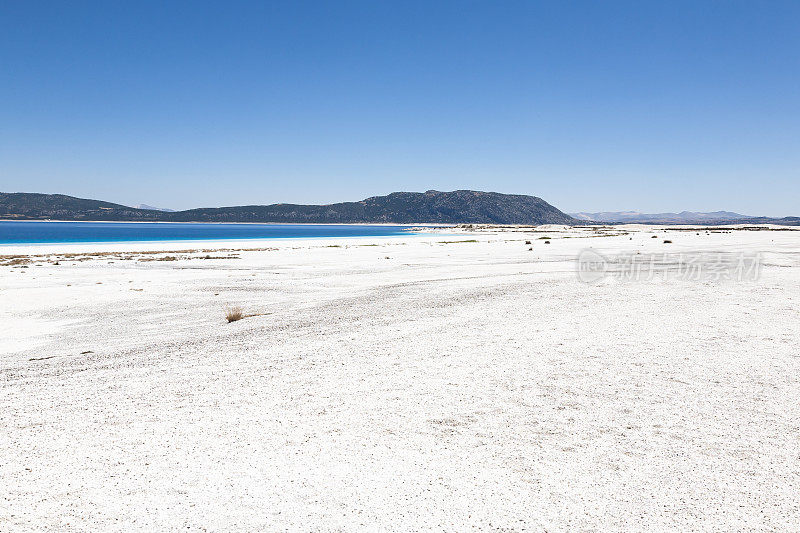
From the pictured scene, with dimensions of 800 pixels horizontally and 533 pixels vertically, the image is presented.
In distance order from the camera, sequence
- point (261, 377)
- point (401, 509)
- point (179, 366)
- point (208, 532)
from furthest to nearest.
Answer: point (179, 366), point (261, 377), point (401, 509), point (208, 532)

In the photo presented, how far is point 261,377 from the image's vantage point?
27.3 ft

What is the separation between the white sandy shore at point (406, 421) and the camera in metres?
4.48

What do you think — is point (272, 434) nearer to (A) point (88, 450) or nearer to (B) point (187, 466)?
(B) point (187, 466)

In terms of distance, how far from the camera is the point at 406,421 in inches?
253

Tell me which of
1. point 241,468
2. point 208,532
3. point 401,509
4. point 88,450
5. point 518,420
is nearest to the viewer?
point 208,532

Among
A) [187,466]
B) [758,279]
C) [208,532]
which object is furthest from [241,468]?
[758,279]

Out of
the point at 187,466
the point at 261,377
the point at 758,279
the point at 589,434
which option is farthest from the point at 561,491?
the point at 758,279

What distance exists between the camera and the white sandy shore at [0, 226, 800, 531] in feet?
→ 14.7

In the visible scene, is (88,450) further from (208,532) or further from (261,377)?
(261,377)

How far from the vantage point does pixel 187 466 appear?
17.1ft

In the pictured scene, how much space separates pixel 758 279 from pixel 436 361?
18014mm

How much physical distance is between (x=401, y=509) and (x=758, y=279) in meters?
21.8

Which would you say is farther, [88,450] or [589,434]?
[589,434]

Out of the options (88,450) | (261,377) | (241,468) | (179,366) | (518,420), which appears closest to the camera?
(241,468)
